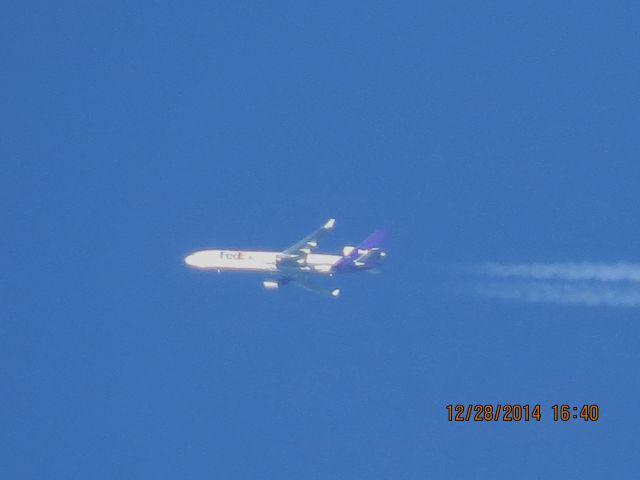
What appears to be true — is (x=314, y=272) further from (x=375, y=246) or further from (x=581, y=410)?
(x=581, y=410)

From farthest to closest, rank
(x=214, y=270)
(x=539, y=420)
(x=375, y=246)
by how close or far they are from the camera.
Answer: (x=214, y=270), (x=375, y=246), (x=539, y=420)

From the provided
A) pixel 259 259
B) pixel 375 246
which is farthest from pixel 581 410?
pixel 259 259
